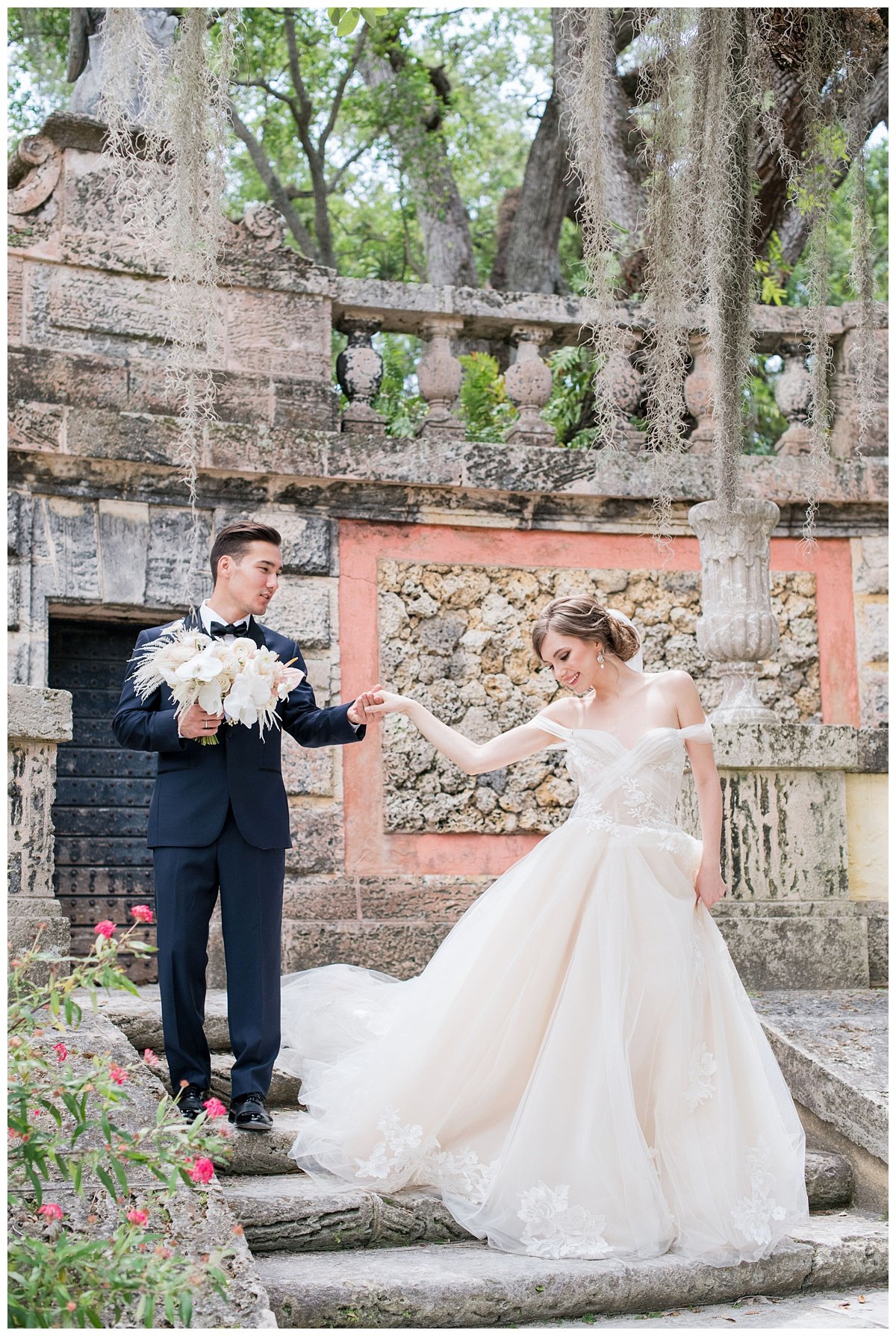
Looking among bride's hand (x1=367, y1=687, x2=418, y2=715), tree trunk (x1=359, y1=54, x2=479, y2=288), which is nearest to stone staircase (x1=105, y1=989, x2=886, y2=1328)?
bride's hand (x1=367, y1=687, x2=418, y2=715)

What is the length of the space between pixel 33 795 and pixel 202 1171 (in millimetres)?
2156

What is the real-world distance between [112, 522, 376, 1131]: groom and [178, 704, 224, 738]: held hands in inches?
→ 1.0

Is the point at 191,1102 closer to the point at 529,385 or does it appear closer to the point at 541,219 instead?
the point at 529,385

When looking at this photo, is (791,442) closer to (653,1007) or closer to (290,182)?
(653,1007)

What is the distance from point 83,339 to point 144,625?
1328 millimetres

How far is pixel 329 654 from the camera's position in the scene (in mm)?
5945

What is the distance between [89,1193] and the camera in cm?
267

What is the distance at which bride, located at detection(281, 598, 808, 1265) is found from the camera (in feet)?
10.2

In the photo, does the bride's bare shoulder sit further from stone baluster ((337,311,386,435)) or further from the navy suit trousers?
stone baluster ((337,311,386,435))

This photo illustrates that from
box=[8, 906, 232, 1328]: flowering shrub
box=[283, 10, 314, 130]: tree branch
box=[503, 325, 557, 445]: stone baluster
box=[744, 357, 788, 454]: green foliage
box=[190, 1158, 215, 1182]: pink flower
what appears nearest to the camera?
box=[8, 906, 232, 1328]: flowering shrub

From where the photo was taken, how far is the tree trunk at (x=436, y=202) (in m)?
9.56

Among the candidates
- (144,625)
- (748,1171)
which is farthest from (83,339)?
Answer: (748,1171)

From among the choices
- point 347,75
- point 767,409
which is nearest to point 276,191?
point 347,75

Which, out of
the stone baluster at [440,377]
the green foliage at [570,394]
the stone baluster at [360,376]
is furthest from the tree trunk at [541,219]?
the stone baluster at [360,376]
